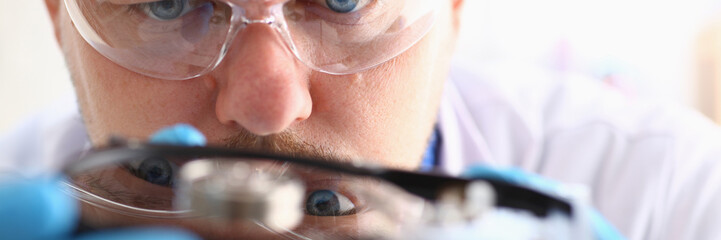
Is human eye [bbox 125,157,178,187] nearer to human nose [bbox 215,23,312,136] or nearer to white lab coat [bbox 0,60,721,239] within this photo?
human nose [bbox 215,23,312,136]

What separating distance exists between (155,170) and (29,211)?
0.18 metres

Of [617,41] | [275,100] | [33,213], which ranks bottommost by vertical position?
[33,213]

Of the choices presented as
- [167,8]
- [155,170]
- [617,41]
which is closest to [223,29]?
[167,8]

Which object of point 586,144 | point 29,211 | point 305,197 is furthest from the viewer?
point 586,144

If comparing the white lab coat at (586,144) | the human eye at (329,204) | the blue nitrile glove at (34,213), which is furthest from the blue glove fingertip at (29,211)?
the white lab coat at (586,144)

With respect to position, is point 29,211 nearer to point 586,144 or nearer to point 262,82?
point 262,82

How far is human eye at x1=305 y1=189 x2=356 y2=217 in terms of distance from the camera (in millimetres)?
592

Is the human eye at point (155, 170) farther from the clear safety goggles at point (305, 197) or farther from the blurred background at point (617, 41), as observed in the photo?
the blurred background at point (617, 41)

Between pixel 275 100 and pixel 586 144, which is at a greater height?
pixel 586 144

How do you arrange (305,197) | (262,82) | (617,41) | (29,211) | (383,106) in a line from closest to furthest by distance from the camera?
(29,211)
(305,197)
(262,82)
(383,106)
(617,41)

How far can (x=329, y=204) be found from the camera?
61 centimetres

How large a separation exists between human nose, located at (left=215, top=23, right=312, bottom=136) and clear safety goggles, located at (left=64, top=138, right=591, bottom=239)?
166 millimetres

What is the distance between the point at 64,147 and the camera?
1.36 m

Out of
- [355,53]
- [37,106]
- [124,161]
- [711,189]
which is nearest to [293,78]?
[355,53]
